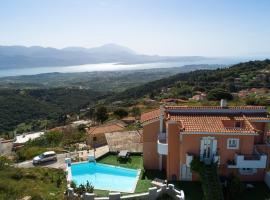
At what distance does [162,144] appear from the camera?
1827 centimetres

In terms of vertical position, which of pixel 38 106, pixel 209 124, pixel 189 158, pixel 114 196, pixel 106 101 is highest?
pixel 209 124

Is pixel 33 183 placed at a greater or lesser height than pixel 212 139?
lesser

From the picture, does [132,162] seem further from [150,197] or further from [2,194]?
[2,194]

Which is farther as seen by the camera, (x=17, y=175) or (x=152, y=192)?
(x=17, y=175)

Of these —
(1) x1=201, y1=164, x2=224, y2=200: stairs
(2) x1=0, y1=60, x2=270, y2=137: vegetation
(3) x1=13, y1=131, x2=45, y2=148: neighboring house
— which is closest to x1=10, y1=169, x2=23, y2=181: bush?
(1) x1=201, y1=164, x2=224, y2=200: stairs

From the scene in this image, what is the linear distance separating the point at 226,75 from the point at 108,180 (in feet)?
232

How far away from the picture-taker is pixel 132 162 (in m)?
21.1

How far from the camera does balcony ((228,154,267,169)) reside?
1709cm

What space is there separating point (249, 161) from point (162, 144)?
196 inches

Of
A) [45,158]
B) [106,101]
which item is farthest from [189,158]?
[106,101]

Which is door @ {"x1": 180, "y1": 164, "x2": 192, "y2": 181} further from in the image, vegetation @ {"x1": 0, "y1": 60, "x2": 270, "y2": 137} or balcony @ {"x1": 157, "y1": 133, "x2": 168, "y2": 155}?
vegetation @ {"x1": 0, "y1": 60, "x2": 270, "y2": 137}

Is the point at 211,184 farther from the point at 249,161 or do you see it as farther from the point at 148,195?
the point at 148,195

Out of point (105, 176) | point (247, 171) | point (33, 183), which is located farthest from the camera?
point (105, 176)

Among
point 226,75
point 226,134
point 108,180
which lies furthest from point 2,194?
point 226,75
